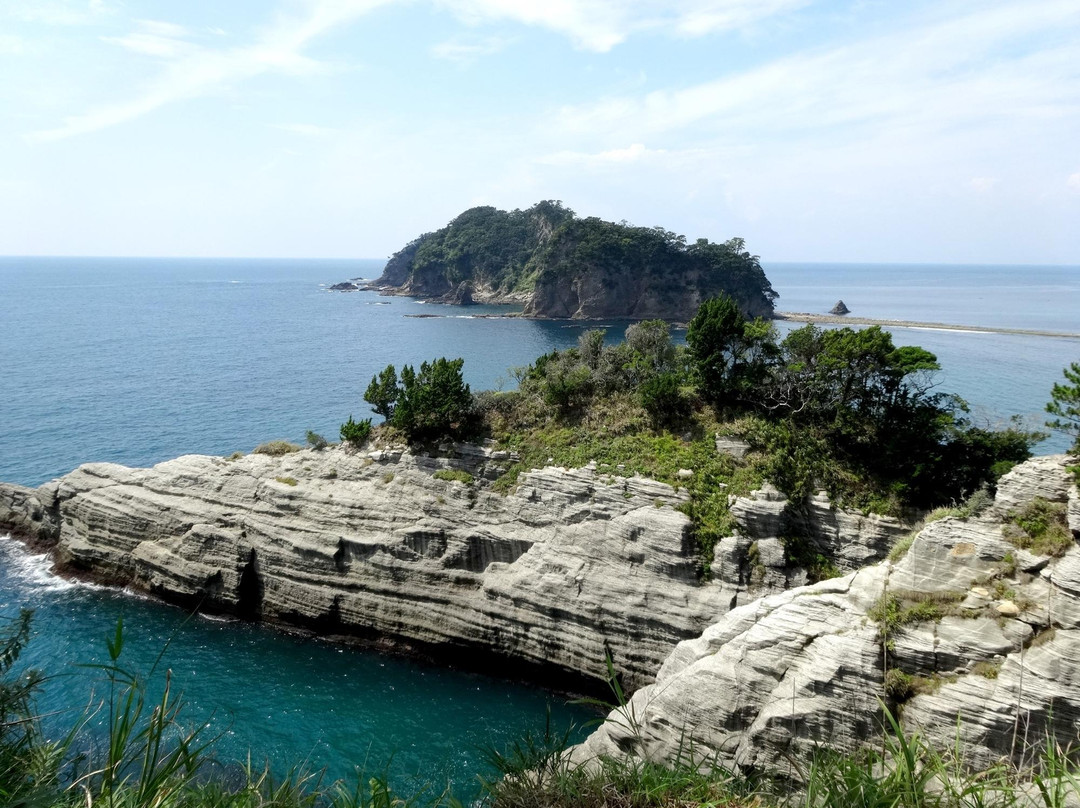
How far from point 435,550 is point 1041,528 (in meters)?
18.0

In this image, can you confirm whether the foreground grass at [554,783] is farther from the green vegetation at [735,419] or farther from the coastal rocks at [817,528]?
the green vegetation at [735,419]

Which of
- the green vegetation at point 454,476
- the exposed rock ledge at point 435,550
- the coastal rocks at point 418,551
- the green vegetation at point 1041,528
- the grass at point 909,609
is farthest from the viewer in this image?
the green vegetation at point 454,476

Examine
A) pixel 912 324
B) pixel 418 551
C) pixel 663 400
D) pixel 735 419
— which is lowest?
pixel 418 551

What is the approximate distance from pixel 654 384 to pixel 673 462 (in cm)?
351

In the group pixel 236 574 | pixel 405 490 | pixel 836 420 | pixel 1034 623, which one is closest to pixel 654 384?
pixel 836 420

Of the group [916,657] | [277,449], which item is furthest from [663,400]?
[277,449]

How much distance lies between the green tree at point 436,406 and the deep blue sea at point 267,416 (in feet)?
29.1

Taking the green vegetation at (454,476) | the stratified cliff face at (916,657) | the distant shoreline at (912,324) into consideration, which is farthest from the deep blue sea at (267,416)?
the green vegetation at (454,476)

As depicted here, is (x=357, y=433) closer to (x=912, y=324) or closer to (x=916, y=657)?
(x=916, y=657)

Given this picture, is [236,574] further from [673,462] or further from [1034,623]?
[1034,623]

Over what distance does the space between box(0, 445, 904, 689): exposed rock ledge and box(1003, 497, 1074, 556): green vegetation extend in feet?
20.7

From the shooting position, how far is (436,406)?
87.9ft

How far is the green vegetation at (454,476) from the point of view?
25.4m

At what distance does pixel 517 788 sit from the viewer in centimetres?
639
